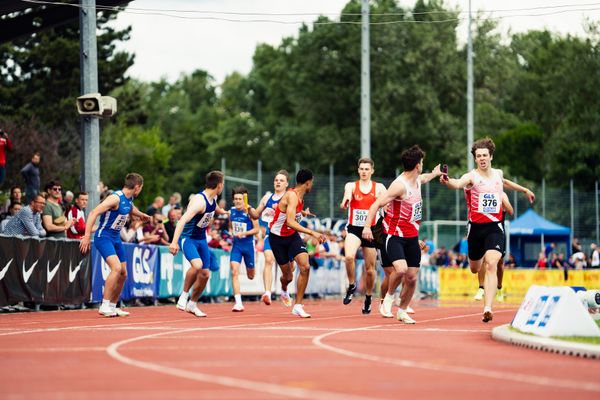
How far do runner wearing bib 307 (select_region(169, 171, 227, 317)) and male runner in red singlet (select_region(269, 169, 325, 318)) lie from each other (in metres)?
0.98

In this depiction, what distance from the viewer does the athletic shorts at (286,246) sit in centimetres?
2042

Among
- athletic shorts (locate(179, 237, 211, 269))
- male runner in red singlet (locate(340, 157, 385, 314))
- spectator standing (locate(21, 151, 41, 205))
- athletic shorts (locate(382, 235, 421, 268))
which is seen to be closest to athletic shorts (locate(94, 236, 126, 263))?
athletic shorts (locate(179, 237, 211, 269))

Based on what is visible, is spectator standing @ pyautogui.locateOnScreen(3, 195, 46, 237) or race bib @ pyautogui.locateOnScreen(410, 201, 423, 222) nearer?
race bib @ pyautogui.locateOnScreen(410, 201, 423, 222)

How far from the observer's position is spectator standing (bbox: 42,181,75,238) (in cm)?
2356

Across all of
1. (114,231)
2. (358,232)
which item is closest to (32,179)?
(114,231)

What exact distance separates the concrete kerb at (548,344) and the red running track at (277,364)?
0.15 metres

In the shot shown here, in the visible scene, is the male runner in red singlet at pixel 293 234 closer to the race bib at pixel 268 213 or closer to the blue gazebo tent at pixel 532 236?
the race bib at pixel 268 213

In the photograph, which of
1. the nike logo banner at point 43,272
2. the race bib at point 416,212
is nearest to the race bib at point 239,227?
the nike logo banner at point 43,272

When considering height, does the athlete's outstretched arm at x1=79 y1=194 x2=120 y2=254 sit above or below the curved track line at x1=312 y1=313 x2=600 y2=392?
above

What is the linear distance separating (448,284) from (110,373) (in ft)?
117

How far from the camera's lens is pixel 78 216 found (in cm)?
2530

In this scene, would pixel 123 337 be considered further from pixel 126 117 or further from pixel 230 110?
pixel 230 110

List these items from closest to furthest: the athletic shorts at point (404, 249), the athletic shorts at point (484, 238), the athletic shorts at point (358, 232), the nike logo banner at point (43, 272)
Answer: the athletic shorts at point (404, 249) < the athletic shorts at point (484, 238) < the athletic shorts at point (358, 232) < the nike logo banner at point (43, 272)

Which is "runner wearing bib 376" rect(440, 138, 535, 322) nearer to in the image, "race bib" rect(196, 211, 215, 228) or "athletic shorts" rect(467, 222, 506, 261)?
"athletic shorts" rect(467, 222, 506, 261)
